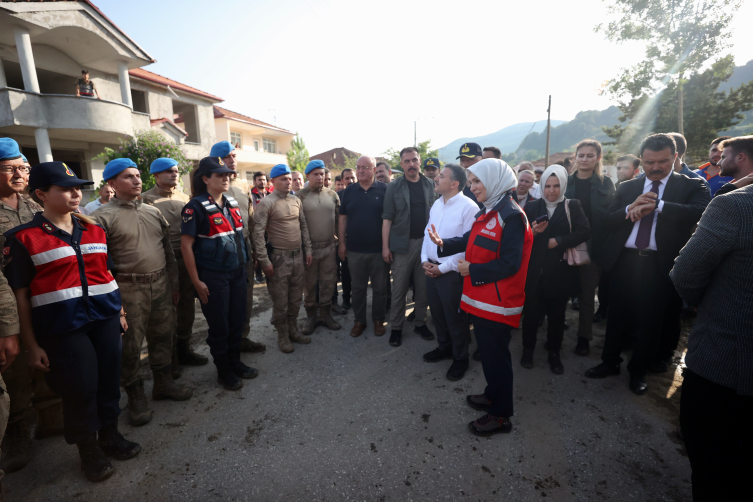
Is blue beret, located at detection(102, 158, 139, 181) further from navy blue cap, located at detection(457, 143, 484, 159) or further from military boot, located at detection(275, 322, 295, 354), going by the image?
navy blue cap, located at detection(457, 143, 484, 159)

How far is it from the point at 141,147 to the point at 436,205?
907cm

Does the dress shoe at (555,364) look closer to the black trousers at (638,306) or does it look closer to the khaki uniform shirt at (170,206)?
the black trousers at (638,306)

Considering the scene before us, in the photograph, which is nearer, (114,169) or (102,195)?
(114,169)

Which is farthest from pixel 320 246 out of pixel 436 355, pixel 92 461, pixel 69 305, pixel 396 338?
pixel 92 461

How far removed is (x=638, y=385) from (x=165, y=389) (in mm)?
4452

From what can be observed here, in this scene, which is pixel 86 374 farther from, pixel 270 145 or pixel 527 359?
pixel 270 145

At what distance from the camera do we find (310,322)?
474 cm

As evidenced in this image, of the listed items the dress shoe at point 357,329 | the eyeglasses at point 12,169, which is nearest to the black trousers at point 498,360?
the dress shoe at point 357,329

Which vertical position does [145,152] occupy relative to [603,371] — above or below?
above

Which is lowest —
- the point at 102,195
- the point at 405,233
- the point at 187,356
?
the point at 187,356

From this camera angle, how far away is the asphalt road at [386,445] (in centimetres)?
221

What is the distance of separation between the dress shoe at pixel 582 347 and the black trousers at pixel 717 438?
7.37 ft

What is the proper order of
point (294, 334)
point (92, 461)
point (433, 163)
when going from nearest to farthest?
1. point (92, 461)
2. point (294, 334)
3. point (433, 163)

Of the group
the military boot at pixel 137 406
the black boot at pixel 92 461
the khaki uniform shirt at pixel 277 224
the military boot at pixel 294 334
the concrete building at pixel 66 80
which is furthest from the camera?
the concrete building at pixel 66 80
